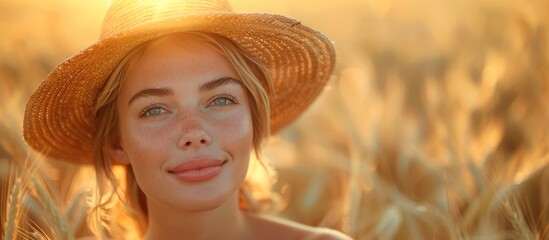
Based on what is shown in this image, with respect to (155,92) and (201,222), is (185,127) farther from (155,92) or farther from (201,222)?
(201,222)

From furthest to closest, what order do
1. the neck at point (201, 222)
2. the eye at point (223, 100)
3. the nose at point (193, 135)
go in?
the neck at point (201, 222) → the eye at point (223, 100) → the nose at point (193, 135)

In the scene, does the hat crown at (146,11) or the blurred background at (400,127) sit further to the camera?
the blurred background at (400,127)

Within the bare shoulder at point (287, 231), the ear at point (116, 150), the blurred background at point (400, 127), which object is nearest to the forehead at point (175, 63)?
the ear at point (116, 150)

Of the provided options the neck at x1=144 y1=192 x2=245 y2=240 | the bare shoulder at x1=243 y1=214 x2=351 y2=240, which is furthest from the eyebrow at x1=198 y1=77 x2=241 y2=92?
the bare shoulder at x1=243 y1=214 x2=351 y2=240

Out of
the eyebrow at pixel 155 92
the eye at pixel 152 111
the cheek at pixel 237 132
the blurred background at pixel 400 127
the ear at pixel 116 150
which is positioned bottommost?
the blurred background at pixel 400 127

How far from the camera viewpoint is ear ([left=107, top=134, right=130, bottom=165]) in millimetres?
2861

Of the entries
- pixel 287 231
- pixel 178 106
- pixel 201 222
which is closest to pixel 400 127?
pixel 287 231

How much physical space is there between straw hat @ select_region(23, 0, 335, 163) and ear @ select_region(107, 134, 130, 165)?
9 centimetres

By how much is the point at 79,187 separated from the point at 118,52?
43 cm

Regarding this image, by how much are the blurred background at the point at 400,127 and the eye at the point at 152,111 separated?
0.29 metres

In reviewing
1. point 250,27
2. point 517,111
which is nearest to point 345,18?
point 517,111

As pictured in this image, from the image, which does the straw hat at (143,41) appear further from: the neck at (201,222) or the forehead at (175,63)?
the neck at (201,222)

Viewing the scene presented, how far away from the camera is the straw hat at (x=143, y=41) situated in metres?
2.59

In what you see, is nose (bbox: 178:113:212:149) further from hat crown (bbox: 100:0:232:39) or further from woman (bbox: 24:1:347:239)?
hat crown (bbox: 100:0:232:39)
